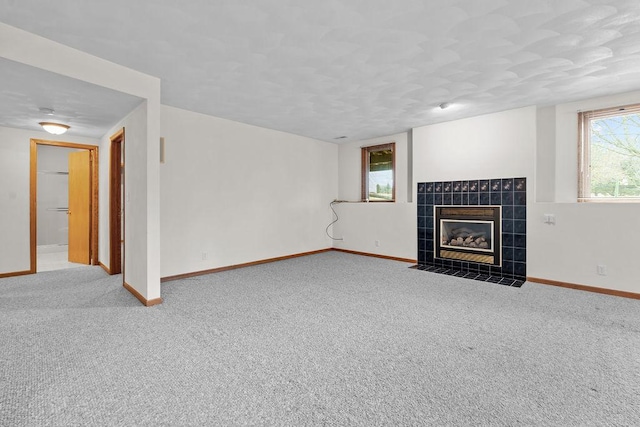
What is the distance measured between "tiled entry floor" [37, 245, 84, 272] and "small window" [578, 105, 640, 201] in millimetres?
7768

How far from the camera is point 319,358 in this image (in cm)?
202

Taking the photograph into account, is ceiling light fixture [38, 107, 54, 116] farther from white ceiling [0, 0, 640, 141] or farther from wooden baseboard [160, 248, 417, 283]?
wooden baseboard [160, 248, 417, 283]

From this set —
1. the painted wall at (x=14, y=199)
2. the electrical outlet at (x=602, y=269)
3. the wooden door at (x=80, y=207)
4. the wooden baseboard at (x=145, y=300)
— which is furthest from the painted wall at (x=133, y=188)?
the electrical outlet at (x=602, y=269)

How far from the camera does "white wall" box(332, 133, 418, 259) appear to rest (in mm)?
5391

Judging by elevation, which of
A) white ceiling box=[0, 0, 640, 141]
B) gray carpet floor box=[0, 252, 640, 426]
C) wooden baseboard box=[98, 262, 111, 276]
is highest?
white ceiling box=[0, 0, 640, 141]

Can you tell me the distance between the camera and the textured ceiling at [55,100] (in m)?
2.49

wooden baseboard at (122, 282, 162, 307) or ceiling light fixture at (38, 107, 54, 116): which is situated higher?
ceiling light fixture at (38, 107, 54, 116)

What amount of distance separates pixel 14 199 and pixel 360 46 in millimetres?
5259

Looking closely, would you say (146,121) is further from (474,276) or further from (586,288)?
(586,288)

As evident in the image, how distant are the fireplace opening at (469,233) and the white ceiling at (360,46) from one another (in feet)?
5.28

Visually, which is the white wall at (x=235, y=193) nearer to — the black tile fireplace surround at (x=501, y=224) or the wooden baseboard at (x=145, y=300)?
the wooden baseboard at (x=145, y=300)

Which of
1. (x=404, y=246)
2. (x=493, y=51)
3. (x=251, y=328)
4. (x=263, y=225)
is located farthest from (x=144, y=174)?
(x=404, y=246)

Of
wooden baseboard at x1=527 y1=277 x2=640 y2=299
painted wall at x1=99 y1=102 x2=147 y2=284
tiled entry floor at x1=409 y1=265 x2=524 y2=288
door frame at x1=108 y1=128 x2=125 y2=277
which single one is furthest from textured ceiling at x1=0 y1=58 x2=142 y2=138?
wooden baseboard at x1=527 y1=277 x2=640 y2=299

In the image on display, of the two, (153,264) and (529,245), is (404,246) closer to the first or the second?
(529,245)
